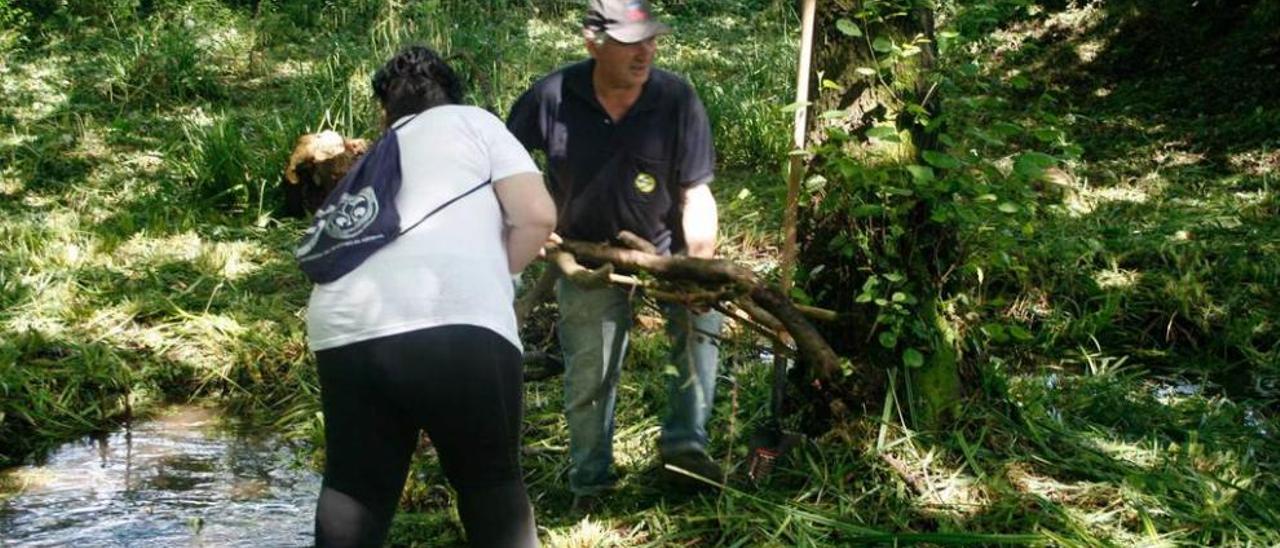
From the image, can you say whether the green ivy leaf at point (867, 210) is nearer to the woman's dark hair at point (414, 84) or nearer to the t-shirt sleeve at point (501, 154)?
the t-shirt sleeve at point (501, 154)

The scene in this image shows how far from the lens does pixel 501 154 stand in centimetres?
283

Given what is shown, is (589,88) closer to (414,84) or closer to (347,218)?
(414,84)

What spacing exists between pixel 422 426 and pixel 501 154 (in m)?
0.60

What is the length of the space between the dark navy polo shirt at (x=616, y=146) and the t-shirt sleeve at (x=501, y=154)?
678 millimetres

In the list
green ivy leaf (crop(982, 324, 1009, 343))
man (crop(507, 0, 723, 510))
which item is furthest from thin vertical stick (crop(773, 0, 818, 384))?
green ivy leaf (crop(982, 324, 1009, 343))

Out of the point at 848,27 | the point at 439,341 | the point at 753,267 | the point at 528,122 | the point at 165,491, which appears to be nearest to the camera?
the point at 439,341

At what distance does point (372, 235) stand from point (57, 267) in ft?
14.0

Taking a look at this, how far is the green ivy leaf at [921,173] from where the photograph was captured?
3375 mm

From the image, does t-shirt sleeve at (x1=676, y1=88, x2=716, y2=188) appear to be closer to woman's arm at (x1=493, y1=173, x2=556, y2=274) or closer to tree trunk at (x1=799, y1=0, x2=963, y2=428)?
tree trunk at (x1=799, y1=0, x2=963, y2=428)

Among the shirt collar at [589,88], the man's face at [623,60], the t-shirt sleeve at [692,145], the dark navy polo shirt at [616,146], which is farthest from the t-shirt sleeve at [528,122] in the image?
the t-shirt sleeve at [692,145]

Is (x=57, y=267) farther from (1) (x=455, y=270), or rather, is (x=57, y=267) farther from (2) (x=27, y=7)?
(2) (x=27, y=7)

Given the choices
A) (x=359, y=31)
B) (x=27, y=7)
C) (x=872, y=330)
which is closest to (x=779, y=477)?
(x=872, y=330)

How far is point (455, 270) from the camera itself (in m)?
2.69

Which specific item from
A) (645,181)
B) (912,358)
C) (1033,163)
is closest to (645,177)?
(645,181)
